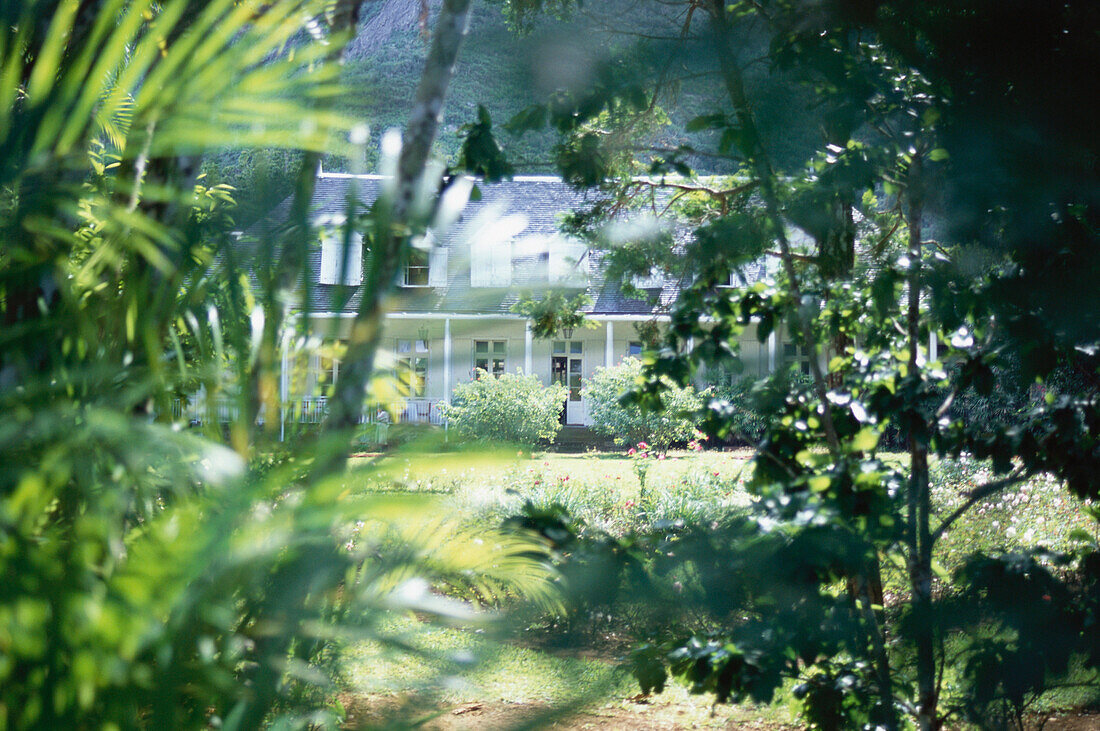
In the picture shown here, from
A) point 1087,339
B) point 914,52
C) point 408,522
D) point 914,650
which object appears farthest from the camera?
point 914,650

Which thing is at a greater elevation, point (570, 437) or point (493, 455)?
point (493, 455)

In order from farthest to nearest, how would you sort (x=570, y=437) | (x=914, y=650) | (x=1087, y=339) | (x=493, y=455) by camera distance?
1. (x=570, y=437)
2. (x=914, y=650)
3. (x=1087, y=339)
4. (x=493, y=455)

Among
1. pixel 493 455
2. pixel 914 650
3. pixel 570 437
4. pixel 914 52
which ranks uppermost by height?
pixel 914 52

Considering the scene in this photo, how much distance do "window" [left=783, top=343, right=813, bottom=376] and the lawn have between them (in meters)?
0.36

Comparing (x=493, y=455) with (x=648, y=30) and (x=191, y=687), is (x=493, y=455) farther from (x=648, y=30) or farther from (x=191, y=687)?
(x=648, y=30)

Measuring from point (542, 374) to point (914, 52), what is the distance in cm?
1455

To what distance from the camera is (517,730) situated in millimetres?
400

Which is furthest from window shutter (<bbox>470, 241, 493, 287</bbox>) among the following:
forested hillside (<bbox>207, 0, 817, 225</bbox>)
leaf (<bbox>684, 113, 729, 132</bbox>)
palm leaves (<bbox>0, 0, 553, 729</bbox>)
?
leaf (<bbox>684, 113, 729, 132</bbox>)

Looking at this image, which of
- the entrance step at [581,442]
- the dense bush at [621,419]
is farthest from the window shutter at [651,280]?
the entrance step at [581,442]

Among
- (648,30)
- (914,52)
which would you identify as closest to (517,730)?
(648,30)

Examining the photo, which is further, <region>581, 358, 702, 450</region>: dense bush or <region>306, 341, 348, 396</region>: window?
<region>581, 358, 702, 450</region>: dense bush

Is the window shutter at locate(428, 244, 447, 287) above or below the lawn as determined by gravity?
above

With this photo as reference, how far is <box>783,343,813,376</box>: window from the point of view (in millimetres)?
2213

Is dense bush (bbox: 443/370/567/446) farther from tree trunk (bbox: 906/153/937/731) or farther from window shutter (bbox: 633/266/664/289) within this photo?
tree trunk (bbox: 906/153/937/731)
